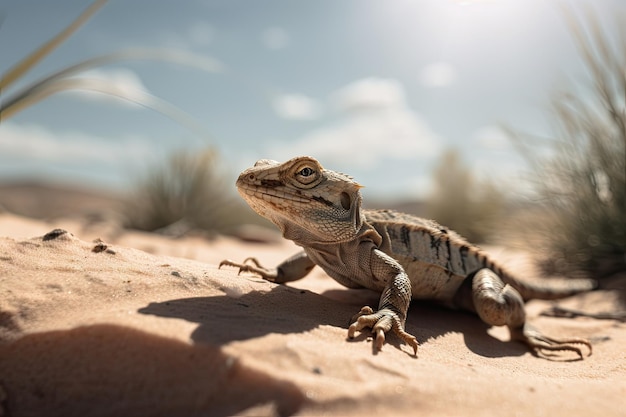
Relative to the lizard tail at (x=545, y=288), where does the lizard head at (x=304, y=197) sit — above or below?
below

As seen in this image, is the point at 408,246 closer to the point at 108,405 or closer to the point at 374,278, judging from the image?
the point at 374,278

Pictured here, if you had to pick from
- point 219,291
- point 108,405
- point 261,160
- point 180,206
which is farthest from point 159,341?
point 180,206

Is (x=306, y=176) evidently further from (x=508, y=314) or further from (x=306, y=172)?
(x=508, y=314)

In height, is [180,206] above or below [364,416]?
above

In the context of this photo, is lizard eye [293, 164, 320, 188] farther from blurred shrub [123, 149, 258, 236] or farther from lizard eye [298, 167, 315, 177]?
blurred shrub [123, 149, 258, 236]

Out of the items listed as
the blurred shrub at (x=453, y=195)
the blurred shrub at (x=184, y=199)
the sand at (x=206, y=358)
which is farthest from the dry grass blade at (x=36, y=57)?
the blurred shrub at (x=453, y=195)

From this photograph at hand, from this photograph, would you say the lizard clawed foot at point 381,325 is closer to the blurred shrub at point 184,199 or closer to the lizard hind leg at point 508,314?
the lizard hind leg at point 508,314
